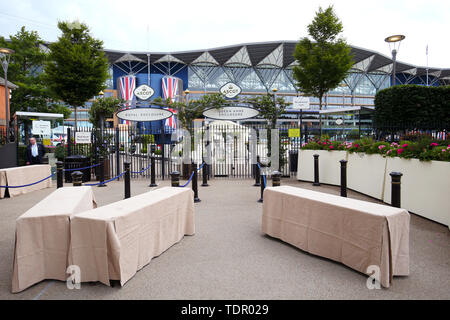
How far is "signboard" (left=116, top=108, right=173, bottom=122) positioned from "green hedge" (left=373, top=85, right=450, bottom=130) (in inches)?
379

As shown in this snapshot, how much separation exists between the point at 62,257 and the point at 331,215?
3.34 meters

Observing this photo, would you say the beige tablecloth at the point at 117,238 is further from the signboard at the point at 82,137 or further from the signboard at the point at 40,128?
the signboard at the point at 40,128

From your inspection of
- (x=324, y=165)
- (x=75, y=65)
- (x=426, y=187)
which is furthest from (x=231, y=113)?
(x=75, y=65)

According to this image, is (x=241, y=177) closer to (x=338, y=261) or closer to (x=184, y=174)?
(x=184, y=174)

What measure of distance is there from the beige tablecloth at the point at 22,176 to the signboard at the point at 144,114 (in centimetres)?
344

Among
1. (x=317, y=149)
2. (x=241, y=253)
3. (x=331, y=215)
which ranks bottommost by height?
(x=241, y=253)

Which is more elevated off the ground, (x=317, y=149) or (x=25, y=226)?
(x=317, y=149)

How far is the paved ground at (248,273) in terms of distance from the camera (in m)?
3.02

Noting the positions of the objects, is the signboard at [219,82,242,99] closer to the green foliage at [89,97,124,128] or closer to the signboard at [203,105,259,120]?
the signboard at [203,105,259,120]

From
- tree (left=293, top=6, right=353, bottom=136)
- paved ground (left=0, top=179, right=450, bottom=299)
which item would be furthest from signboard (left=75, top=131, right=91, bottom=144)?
tree (left=293, top=6, right=353, bottom=136)

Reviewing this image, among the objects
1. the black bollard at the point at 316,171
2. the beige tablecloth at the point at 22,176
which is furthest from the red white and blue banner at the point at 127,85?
the black bollard at the point at 316,171

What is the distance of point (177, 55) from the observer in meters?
58.4

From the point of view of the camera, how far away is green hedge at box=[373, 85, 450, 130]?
12820 millimetres
